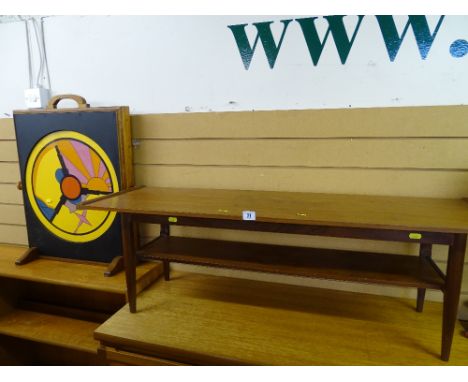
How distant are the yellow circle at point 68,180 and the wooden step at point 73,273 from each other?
158mm

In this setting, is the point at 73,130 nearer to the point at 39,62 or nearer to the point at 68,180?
the point at 68,180

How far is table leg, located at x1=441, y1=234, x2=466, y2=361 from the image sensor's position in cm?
101

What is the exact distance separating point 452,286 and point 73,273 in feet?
5.53

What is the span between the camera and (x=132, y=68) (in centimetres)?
167

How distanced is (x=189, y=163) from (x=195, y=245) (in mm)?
422

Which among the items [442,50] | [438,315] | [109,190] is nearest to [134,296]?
[109,190]

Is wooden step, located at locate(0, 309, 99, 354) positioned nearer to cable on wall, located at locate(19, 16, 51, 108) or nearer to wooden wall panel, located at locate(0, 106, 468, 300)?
wooden wall panel, located at locate(0, 106, 468, 300)

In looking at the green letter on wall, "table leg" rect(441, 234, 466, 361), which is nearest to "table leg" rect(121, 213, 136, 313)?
the green letter on wall

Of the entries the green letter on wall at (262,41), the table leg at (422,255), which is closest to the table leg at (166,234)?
the green letter on wall at (262,41)

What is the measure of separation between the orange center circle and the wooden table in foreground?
14.9 inches

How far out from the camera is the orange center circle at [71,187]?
173 cm

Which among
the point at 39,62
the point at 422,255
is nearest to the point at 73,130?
the point at 39,62

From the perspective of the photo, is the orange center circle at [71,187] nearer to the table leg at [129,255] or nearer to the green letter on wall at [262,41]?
the table leg at [129,255]

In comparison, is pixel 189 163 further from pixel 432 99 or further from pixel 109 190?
pixel 432 99
